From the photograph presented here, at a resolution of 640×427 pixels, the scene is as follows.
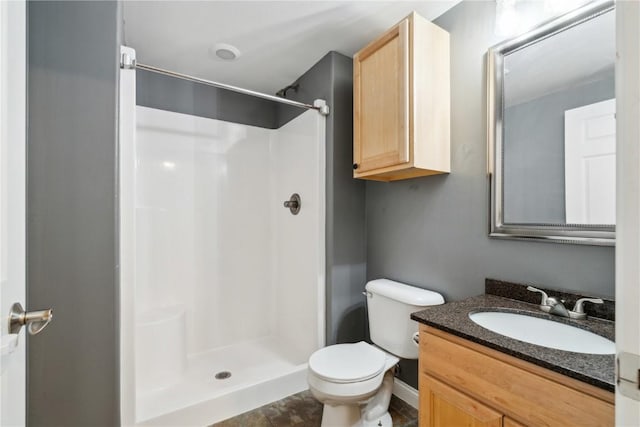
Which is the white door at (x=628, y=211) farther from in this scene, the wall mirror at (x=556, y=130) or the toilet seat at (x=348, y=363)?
the toilet seat at (x=348, y=363)

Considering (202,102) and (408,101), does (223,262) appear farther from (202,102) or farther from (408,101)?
(408,101)

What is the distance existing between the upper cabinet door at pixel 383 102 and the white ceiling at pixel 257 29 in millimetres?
215

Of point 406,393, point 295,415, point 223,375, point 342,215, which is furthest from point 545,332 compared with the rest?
point 223,375

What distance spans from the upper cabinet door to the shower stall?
1.28 ft

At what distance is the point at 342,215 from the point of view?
2.01 meters

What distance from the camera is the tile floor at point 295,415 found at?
5.36 ft

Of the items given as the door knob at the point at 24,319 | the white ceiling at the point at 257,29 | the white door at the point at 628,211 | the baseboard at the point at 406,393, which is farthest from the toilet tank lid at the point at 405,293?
the white ceiling at the point at 257,29

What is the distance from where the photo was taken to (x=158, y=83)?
7.36 ft

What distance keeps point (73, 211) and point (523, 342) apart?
1.58 meters

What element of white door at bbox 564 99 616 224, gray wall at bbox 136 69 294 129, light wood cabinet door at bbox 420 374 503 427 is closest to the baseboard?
light wood cabinet door at bbox 420 374 503 427

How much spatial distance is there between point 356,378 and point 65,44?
1783mm

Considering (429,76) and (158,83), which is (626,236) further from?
(158,83)

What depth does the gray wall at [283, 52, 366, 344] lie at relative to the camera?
1.98m

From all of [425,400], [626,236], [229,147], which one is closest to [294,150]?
[229,147]
